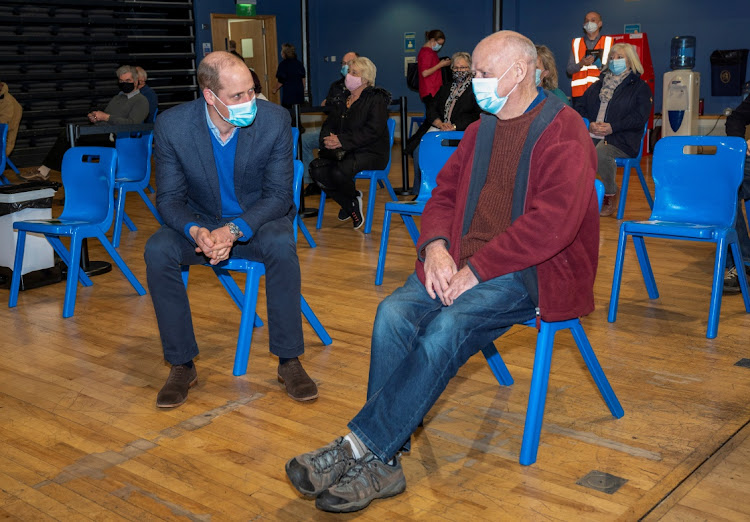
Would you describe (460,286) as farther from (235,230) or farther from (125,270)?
(125,270)

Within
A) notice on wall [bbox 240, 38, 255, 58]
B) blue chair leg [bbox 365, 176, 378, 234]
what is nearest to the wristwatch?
blue chair leg [bbox 365, 176, 378, 234]

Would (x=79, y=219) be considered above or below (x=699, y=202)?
below

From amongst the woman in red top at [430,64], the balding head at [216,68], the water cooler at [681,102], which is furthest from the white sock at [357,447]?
the water cooler at [681,102]

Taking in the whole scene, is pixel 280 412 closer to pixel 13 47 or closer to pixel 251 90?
pixel 251 90

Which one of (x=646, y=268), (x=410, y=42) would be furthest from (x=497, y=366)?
(x=410, y=42)

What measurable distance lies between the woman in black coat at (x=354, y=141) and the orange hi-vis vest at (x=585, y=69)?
357 cm

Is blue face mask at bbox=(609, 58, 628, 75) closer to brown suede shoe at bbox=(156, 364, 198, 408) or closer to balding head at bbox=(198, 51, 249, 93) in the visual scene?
balding head at bbox=(198, 51, 249, 93)

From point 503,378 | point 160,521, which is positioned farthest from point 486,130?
A: point 160,521

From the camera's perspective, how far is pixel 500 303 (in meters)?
2.32

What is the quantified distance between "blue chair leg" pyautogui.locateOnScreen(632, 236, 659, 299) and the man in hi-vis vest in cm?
509

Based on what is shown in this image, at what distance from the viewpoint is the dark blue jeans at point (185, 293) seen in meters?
→ 3.01

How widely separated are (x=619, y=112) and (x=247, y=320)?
410cm

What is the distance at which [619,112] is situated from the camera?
245 inches

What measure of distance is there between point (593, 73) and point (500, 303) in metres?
7.18
